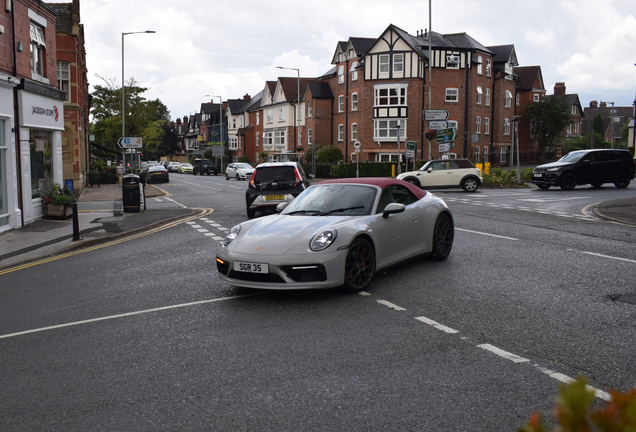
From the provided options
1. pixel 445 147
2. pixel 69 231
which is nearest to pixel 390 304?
pixel 69 231

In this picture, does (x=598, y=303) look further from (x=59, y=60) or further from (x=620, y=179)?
(x=59, y=60)

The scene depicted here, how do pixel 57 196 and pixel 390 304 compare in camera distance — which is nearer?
pixel 390 304

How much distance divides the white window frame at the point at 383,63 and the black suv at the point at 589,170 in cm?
2670

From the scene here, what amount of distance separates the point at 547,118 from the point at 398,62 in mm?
20985

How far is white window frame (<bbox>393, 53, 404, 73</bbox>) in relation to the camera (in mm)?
51250

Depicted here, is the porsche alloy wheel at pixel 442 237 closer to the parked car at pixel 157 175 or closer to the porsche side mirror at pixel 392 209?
the porsche side mirror at pixel 392 209

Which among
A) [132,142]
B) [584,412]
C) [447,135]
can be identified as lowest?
[584,412]

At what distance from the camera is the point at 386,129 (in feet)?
171

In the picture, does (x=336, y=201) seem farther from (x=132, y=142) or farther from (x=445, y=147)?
(x=445, y=147)

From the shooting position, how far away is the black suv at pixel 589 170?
2681 centimetres

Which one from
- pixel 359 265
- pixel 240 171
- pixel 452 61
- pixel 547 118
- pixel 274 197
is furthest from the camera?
pixel 547 118

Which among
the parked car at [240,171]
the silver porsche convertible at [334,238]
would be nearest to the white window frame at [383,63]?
the parked car at [240,171]

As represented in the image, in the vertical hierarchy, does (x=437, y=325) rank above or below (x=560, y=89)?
below

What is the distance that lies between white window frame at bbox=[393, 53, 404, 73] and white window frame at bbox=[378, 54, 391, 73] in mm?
581
